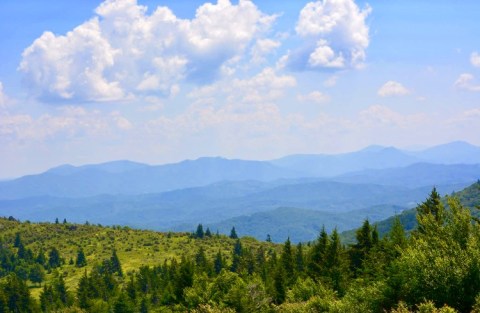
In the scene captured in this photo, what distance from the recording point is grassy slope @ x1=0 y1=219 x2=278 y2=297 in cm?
15400

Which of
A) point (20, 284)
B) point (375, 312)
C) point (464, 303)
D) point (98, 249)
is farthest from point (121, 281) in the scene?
point (464, 303)

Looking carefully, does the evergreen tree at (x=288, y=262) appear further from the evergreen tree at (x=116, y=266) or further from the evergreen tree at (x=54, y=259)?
the evergreen tree at (x=54, y=259)

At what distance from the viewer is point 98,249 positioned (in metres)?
169

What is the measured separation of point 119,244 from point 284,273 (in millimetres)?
118349

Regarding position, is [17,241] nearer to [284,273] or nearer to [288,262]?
[288,262]

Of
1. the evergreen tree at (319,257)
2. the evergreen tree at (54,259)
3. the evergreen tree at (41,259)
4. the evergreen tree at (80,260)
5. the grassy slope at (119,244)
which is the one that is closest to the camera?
the evergreen tree at (319,257)

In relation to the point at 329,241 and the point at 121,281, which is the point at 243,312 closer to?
the point at 329,241

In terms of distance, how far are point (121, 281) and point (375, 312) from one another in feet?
344

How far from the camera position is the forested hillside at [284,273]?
32.7m

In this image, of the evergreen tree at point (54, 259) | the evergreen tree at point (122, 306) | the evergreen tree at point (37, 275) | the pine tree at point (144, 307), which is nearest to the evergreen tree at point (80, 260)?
the evergreen tree at point (54, 259)

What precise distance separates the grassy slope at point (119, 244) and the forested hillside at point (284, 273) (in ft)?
1.59

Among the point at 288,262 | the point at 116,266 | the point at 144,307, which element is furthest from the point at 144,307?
the point at 116,266

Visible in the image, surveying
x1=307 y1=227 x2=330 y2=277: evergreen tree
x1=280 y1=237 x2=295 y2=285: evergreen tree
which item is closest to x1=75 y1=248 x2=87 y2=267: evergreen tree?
x1=280 y1=237 x2=295 y2=285: evergreen tree

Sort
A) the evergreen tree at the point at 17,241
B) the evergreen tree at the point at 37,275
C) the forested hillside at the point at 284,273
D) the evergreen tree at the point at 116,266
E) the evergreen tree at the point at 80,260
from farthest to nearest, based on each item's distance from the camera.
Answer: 1. the evergreen tree at the point at 17,241
2. the evergreen tree at the point at 80,260
3. the evergreen tree at the point at 37,275
4. the evergreen tree at the point at 116,266
5. the forested hillside at the point at 284,273
